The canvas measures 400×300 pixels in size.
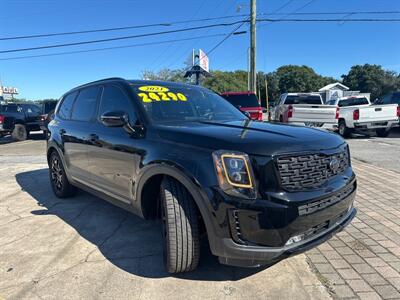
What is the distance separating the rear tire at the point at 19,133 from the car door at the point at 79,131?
12.8m

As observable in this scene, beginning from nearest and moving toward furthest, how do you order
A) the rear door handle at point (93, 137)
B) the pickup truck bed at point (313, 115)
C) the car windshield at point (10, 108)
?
the rear door handle at point (93, 137)
the pickup truck bed at point (313, 115)
the car windshield at point (10, 108)

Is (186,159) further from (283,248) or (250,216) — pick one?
(283,248)

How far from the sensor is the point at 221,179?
247 centimetres

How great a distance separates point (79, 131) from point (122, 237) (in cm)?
158

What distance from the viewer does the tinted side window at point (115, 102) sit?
142 inches

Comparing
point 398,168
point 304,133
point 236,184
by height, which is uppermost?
point 304,133

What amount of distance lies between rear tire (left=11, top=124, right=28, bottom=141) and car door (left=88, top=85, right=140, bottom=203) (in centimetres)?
1392

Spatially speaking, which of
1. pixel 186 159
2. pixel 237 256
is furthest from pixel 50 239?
pixel 237 256

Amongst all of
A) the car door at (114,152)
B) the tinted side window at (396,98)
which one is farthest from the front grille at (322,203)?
the tinted side window at (396,98)

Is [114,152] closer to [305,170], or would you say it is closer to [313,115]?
[305,170]

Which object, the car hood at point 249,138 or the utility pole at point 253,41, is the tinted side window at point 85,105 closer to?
the car hood at point 249,138

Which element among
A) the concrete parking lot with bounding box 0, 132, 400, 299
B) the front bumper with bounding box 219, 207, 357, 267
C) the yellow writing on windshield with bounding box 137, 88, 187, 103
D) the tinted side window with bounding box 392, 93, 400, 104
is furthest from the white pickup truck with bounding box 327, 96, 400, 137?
the front bumper with bounding box 219, 207, 357, 267

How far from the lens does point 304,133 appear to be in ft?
9.86

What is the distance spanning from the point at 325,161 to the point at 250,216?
33.5 inches
